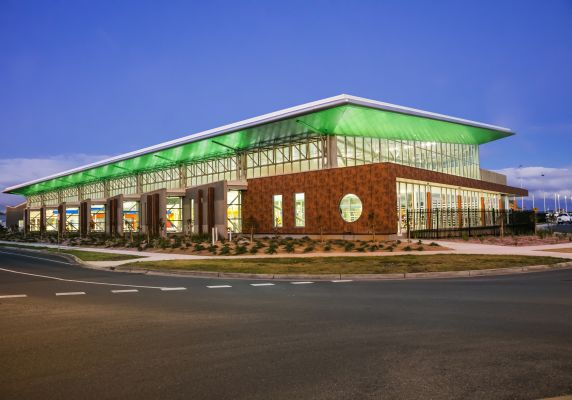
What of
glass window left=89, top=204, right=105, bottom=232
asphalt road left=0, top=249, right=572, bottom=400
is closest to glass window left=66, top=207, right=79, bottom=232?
glass window left=89, top=204, right=105, bottom=232

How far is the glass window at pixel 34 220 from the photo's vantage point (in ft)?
261

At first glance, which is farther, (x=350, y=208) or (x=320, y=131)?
(x=320, y=131)

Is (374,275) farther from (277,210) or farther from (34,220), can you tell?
(34,220)

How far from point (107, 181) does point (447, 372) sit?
73469 millimetres

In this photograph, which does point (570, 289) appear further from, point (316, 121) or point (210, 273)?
point (316, 121)

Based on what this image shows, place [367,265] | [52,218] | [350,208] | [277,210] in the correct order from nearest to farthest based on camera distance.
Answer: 1. [367,265]
2. [350,208]
3. [277,210]
4. [52,218]

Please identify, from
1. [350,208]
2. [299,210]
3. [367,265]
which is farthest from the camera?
[299,210]

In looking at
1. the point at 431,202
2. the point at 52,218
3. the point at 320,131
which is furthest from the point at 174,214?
A: the point at 52,218

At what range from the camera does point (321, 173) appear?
115 ft

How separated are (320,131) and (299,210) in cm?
657

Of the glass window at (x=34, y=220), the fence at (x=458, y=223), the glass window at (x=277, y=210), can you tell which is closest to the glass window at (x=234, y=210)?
the glass window at (x=277, y=210)

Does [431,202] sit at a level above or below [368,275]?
above

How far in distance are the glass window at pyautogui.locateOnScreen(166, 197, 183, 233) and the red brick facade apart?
358 inches

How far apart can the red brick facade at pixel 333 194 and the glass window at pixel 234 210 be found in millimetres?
601
